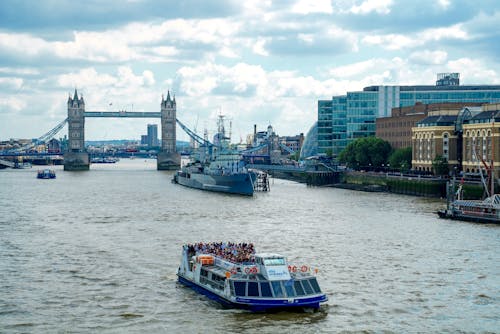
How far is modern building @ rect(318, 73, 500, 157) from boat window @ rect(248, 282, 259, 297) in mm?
134005

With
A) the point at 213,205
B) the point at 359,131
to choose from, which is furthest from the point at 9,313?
the point at 359,131

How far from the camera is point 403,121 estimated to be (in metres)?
144

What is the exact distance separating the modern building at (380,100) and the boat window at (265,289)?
13393cm

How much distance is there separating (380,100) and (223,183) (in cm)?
6187

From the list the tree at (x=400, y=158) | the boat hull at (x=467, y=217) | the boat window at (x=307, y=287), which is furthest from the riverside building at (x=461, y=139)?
the boat window at (x=307, y=287)

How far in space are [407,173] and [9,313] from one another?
3450 inches

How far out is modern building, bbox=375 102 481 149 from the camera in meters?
139

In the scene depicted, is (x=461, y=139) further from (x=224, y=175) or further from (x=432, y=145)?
(x=224, y=175)

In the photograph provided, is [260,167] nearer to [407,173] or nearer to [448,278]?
[407,173]

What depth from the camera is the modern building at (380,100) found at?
536 feet

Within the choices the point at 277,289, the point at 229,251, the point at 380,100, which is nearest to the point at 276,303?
the point at 277,289

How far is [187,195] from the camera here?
110 m

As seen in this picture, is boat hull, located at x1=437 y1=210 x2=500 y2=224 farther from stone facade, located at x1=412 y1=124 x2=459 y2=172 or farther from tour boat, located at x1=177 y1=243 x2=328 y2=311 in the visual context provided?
stone facade, located at x1=412 y1=124 x2=459 y2=172

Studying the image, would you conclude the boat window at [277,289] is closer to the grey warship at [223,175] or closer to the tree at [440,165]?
Result: the grey warship at [223,175]
